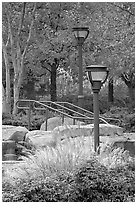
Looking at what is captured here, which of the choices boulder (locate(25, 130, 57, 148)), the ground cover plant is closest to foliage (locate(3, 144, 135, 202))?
the ground cover plant

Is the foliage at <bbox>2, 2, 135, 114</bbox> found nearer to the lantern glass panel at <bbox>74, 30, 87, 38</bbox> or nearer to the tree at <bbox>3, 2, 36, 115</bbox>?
the tree at <bbox>3, 2, 36, 115</bbox>

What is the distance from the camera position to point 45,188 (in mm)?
6270

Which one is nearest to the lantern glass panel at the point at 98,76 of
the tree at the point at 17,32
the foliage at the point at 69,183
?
the foliage at the point at 69,183

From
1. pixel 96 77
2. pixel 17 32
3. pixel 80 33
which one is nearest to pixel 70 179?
pixel 96 77

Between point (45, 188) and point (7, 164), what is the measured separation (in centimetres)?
260

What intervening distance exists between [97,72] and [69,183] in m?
2.29

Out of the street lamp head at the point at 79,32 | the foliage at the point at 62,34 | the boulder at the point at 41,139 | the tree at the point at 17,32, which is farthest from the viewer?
the foliage at the point at 62,34

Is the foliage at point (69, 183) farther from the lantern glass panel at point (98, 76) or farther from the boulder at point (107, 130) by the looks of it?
the boulder at point (107, 130)

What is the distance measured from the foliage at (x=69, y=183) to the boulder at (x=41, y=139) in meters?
3.00

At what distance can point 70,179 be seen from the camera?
6566 mm

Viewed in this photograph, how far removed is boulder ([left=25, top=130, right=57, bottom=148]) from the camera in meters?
10.1

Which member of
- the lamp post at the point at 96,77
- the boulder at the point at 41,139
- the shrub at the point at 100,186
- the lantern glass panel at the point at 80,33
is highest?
the lantern glass panel at the point at 80,33

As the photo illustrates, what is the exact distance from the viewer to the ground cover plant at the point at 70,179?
→ 6297 mm

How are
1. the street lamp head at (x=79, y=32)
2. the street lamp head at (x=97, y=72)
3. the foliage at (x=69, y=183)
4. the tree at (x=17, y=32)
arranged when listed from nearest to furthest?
the foliage at (x=69, y=183)
the street lamp head at (x=97, y=72)
the street lamp head at (x=79, y=32)
the tree at (x=17, y=32)
